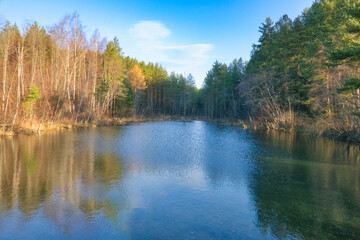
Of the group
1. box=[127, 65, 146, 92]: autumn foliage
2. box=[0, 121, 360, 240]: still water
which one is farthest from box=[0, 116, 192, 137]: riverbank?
box=[127, 65, 146, 92]: autumn foliage

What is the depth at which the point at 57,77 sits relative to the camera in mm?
36406

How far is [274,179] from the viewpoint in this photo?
12.2 meters

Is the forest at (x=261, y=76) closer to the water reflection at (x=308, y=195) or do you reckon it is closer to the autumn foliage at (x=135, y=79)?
the autumn foliage at (x=135, y=79)

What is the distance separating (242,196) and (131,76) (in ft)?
177

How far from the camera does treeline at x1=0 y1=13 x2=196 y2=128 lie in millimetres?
26438

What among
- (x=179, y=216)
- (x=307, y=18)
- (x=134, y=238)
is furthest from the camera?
(x=307, y=18)

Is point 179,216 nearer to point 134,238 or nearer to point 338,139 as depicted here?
point 134,238

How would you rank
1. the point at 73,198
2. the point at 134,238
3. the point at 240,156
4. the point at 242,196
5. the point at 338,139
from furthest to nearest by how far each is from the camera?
1. the point at 338,139
2. the point at 240,156
3. the point at 242,196
4. the point at 73,198
5. the point at 134,238

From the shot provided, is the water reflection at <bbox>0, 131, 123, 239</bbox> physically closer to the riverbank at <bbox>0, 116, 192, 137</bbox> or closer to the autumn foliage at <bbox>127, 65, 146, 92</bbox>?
the riverbank at <bbox>0, 116, 192, 137</bbox>

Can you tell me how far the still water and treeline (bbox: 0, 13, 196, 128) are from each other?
11.5m

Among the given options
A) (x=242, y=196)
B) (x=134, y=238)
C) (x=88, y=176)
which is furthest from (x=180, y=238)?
(x=88, y=176)

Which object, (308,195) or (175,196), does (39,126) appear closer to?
(175,196)

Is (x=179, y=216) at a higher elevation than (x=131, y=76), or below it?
below

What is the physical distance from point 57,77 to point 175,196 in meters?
32.4
